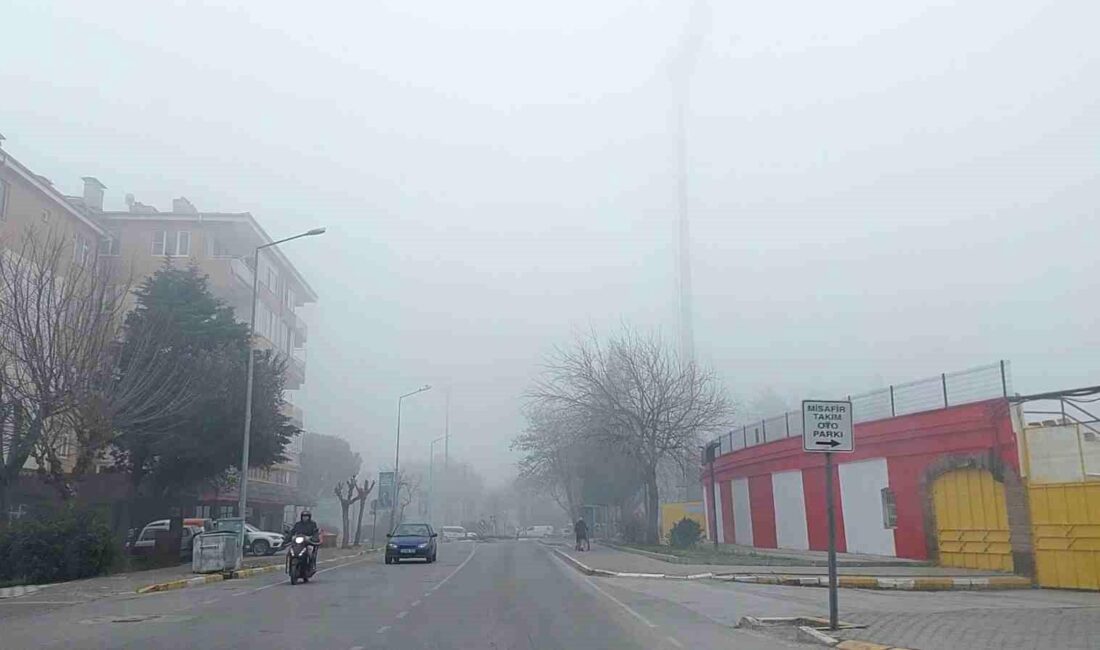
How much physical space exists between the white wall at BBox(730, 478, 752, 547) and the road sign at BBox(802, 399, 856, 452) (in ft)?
99.9

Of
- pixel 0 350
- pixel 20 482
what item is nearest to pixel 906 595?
pixel 0 350

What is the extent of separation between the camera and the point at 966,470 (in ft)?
85.7

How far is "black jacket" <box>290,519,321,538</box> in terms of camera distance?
25.3 metres

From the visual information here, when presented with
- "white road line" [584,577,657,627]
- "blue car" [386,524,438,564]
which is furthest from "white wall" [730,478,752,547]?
"white road line" [584,577,657,627]

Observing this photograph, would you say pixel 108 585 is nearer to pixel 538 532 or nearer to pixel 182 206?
pixel 182 206

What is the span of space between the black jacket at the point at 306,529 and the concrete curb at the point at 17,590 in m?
5.83

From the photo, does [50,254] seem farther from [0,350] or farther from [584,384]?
[584,384]

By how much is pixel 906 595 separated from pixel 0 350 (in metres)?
22.5

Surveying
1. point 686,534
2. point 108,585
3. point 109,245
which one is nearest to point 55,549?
point 108,585

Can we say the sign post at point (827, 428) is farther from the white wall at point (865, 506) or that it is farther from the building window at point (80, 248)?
the building window at point (80, 248)

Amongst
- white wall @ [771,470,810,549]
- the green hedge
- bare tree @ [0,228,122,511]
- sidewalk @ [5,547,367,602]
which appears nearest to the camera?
sidewalk @ [5,547,367,602]

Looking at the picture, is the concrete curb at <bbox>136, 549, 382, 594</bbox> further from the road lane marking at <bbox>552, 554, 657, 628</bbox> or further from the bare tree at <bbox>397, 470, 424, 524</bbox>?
the bare tree at <bbox>397, 470, 424, 524</bbox>

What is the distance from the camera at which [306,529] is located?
1004 inches

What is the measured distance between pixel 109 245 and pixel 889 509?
37.5 meters
